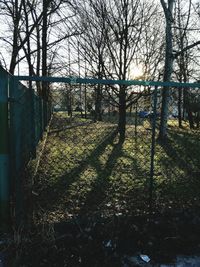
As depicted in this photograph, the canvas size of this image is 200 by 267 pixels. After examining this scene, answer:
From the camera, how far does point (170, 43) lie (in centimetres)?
1014

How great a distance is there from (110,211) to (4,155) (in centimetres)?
157

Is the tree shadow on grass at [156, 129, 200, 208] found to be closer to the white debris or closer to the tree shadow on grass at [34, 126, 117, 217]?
the white debris

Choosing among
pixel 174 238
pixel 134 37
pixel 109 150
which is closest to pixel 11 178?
pixel 174 238

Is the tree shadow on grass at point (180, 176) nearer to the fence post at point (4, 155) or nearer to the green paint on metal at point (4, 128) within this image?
the fence post at point (4, 155)

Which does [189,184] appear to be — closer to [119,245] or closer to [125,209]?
[125,209]

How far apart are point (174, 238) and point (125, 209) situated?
0.82 meters

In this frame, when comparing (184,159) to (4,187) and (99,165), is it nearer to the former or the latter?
(99,165)

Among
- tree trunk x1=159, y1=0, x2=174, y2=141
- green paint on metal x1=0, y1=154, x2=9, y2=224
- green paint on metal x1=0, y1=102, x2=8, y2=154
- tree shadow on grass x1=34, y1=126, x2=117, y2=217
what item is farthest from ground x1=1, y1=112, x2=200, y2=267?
tree trunk x1=159, y1=0, x2=174, y2=141

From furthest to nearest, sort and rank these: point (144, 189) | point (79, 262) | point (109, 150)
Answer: point (109, 150) < point (144, 189) < point (79, 262)

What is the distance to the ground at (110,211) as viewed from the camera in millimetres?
2873

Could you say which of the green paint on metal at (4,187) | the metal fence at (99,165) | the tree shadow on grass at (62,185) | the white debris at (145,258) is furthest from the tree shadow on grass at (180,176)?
the green paint on metal at (4,187)

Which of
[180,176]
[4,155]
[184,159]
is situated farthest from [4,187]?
[184,159]

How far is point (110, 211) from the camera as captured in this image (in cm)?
364

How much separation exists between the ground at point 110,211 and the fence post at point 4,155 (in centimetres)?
38
